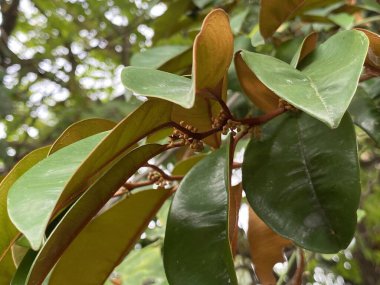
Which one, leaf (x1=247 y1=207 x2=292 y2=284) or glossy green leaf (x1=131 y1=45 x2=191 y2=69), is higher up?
glossy green leaf (x1=131 y1=45 x2=191 y2=69)

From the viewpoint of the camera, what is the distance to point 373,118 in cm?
70

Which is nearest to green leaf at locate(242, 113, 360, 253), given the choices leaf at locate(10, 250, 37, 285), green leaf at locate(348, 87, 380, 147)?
green leaf at locate(348, 87, 380, 147)

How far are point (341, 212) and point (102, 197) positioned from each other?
0.24 metres

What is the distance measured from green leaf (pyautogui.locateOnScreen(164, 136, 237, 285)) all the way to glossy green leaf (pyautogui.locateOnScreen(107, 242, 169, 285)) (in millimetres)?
483

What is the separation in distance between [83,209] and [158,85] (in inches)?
5.0

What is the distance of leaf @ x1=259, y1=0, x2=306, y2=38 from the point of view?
0.81 metres

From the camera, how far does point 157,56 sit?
103 cm

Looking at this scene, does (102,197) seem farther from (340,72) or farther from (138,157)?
(340,72)

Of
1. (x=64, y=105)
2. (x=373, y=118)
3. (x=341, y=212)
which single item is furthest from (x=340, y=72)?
(x=64, y=105)

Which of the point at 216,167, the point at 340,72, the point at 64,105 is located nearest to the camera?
the point at 340,72

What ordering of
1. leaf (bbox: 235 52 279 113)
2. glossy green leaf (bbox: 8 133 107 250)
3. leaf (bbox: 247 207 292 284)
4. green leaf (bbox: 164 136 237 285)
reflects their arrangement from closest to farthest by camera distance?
glossy green leaf (bbox: 8 133 107 250), green leaf (bbox: 164 136 237 285), leaf (bbox: 235 52 279 113), leaf (bbox: 247 207 292 284)

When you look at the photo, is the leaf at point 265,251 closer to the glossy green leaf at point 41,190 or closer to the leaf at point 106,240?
the leaf at point 106,240

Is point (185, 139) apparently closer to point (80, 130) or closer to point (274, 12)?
point (80, 130)

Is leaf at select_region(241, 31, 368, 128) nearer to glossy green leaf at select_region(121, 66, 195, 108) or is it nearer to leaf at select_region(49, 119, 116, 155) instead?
glossy green leaf at select_region(121, 66, 195, 108)
